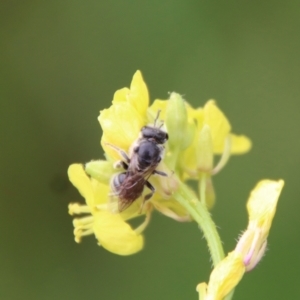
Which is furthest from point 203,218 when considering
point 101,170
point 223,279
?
point 101,170

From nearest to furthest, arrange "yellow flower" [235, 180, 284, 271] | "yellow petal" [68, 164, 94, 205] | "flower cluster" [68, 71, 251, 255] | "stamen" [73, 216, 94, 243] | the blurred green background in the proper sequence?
1. "yellow flower" [235, 180, 284, 271]
2. "flower cluster" [68, 71, 251, 255]
3. "yellow petal" [68, 164, 94, 205]
4. "stamen" [73, 216, 94, 243]
5. the blurred green background

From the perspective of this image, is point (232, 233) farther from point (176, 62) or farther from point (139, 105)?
point (139, 105)

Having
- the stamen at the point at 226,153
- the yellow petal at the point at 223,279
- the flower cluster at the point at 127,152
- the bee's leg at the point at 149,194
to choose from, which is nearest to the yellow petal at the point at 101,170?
the flower cluster at the point at 127,152

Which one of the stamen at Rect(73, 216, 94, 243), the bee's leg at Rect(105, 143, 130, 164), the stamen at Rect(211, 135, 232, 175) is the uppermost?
the bee's leg at Rect(105, 143, 130, 164)

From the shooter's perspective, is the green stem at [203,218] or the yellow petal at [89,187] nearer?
the green stem at [203,218]

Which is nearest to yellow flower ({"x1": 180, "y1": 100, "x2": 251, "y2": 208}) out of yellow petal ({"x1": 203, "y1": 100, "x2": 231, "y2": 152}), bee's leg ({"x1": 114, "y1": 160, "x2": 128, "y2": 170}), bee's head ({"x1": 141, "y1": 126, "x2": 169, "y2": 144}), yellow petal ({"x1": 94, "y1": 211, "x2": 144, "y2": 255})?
yellow petal ({"x1": 203, "y1": 100, "x2": 231, "y2": 152})

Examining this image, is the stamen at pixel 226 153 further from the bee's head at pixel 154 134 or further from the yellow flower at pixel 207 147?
the bee's head at pixel 154 134

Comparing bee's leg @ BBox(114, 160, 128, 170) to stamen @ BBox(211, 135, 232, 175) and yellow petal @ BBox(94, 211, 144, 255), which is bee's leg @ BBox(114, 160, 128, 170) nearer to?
yellow petal @ BBox(94, 211, 144, 255)
